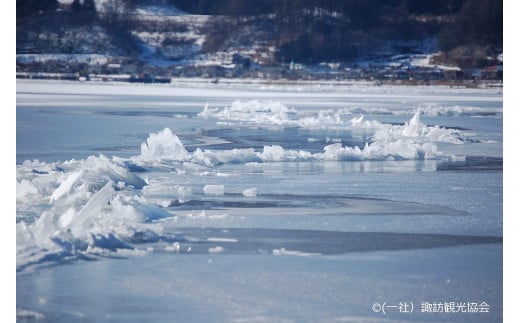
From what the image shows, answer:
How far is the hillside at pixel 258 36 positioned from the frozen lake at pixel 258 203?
0.75 ft

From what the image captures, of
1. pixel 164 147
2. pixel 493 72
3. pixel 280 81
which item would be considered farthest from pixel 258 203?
pixel 493 72

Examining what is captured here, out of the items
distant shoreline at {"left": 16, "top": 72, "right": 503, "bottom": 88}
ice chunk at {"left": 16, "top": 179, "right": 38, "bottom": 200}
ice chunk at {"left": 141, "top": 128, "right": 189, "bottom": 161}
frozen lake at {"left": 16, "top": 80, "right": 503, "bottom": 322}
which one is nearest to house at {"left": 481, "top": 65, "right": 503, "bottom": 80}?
distant shoreline at {"left": 16, "top": 72, "right": 503, "bottom": 88}

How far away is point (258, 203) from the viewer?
17.5 ft

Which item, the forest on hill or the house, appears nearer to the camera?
the forest on hill

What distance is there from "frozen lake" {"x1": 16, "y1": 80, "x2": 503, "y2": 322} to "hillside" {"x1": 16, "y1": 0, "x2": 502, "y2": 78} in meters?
0.23

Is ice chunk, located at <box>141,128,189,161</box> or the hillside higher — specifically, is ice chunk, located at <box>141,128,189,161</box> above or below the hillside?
below

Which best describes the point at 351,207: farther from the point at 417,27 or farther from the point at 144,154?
the point at 417,27

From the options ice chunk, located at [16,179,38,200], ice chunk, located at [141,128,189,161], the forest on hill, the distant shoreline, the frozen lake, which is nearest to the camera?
the frozen lake

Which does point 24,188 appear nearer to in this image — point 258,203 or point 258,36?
point 258,203

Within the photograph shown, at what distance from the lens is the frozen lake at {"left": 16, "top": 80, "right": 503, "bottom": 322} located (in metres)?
4.21

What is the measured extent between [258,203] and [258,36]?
2003 mm

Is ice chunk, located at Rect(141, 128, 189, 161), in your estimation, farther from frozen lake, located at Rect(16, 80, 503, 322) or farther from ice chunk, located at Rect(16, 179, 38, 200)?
ice chunk, located at Rect(16, 179, 38, 200)
